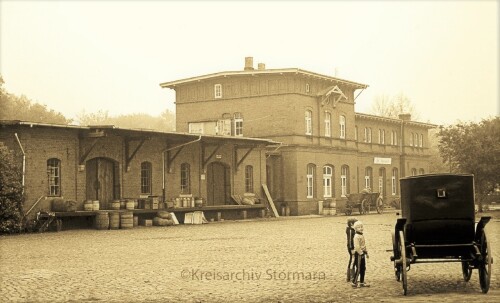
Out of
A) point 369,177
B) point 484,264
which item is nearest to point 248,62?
point 369,177

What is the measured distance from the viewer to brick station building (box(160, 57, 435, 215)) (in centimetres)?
3909

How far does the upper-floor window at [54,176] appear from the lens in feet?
85.0

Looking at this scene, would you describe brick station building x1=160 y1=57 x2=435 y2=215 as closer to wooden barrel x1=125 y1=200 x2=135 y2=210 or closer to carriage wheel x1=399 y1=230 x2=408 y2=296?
wooden barrel x1=125 y1=200 x2=135 y2=210

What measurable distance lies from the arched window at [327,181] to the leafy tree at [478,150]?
7.28 m

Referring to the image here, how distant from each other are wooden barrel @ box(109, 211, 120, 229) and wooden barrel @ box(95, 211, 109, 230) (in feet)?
0.85

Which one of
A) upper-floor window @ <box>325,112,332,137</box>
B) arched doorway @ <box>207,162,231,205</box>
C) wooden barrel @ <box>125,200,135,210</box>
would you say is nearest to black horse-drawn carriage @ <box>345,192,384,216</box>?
upper-floor window @ <box>325,112,332,137</box>

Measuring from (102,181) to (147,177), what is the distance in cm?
284

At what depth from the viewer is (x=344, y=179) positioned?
4431cm

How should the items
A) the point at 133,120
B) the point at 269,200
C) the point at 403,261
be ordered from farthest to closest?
1. the point at 133,120
2. the point at 269,200
3. the point at 403,261

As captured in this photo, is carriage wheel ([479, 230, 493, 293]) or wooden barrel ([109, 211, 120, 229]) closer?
carriage wheel ([479, 230, 493, 293])

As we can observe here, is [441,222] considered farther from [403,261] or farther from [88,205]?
[88,205]

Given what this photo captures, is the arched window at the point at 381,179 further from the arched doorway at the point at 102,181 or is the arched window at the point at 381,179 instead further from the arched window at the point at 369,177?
the arched doorway at the point at 102,181

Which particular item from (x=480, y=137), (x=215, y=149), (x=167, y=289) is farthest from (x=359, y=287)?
(x=480, y=137)

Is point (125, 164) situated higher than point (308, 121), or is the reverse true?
point (308, 121)
